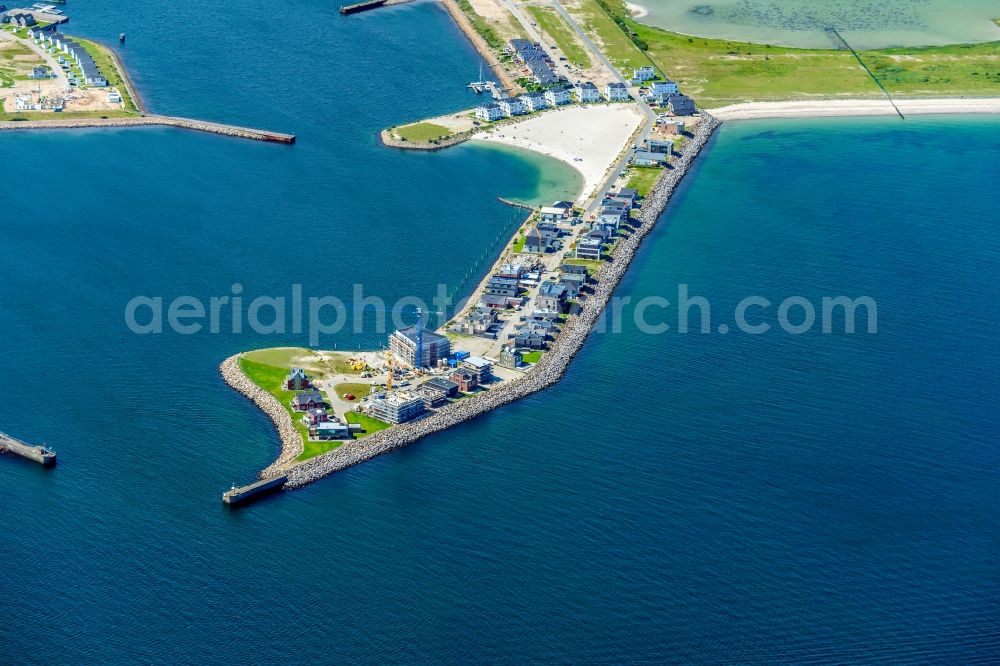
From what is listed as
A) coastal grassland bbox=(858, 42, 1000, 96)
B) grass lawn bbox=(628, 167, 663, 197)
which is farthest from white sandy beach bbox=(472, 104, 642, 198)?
coastal grassland bbox=(858, 42, 1000, 96)

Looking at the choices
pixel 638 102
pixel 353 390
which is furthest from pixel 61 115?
pixel 353 390

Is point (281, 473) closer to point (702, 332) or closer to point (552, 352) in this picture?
point (552, 352)

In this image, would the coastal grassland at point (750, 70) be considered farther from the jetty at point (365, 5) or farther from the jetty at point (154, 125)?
the jetty at point (154, 125)

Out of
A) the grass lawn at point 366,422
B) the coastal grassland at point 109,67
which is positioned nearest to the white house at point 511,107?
the coastal grassland at point 109,67

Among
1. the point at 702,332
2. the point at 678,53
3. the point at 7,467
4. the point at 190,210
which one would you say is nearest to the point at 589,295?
the point at 702,332

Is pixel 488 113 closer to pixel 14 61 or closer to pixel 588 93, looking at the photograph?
pixel 588 93

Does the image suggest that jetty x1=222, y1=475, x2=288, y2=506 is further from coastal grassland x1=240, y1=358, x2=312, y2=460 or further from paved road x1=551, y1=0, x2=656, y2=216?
paved road x1=551, y1=0, x2=656, y2=216
